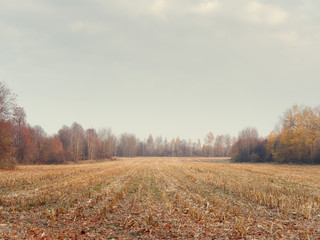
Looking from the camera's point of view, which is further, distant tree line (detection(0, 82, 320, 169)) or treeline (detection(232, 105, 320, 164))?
treeline (detection(232, 105, 320, 164))

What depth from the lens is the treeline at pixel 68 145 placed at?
3359cm

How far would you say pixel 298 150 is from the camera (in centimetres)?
5578

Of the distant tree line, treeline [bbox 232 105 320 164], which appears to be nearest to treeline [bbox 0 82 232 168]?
the distant tree line

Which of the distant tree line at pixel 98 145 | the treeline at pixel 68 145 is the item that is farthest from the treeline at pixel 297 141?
the treeline at pixel 68 145

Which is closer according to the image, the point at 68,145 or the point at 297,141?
the point at 297,141

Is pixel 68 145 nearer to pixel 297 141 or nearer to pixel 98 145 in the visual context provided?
pixel 98 145

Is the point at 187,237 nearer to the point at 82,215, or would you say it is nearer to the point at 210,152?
the point at 82,215

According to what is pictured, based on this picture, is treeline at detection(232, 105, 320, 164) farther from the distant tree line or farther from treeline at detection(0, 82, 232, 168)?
treeline at detection(0, 82, 232, 168)

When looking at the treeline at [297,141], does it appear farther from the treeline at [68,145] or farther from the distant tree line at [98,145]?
the treeline at [68,145]

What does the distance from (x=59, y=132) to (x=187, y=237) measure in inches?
3999

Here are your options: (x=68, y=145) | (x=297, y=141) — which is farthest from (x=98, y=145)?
(x=297, y=141)

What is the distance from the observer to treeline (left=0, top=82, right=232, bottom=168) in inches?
1323

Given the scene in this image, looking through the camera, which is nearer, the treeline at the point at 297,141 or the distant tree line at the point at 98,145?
the distant tree line at the point at 98,145

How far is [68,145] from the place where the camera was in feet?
293
